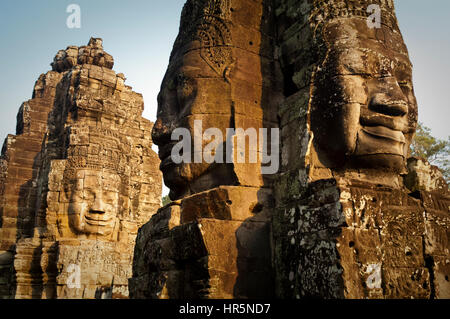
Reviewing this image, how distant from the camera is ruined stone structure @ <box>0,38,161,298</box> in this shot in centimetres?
Result: 1066

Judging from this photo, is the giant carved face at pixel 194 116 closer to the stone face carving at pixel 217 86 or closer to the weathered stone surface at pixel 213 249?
the stone face carving at pixel 217 86

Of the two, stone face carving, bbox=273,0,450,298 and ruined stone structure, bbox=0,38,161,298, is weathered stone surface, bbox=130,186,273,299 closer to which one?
stone face carving, bbox=273,0,450,298

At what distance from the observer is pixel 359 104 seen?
3.81 meters

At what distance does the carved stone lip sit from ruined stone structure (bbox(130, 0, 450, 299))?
0.01m

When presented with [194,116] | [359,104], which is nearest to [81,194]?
[194,116]

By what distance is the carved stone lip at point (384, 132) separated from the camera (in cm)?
384

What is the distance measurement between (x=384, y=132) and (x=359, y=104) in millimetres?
328

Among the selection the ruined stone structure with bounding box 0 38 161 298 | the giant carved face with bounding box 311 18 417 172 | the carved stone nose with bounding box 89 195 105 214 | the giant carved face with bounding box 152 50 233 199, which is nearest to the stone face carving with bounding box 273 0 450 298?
the giant carved face with bounding box 311 18 417 172

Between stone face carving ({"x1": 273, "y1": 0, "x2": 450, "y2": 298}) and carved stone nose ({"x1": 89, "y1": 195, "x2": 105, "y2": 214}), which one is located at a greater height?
carved stone nose ({"x1": 89, "y1": 195, "x2": 105, "y2": 214})

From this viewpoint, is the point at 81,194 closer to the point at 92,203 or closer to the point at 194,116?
the point at 92,203

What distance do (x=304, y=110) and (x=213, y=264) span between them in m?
1.55

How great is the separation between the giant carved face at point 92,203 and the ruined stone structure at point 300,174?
21.4 ft
